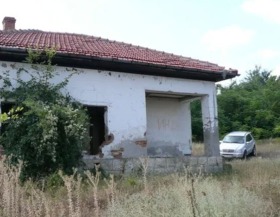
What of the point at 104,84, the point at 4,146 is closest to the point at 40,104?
the point at 4,146

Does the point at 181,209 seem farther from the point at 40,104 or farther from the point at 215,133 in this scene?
the point at 215,133

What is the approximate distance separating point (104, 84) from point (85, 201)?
5.81 meters

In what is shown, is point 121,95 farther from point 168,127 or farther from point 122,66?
point 168,127

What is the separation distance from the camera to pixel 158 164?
1206 centimetres

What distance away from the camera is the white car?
22.5 metres

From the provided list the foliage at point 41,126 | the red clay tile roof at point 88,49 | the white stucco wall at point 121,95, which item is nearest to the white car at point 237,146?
the red clay tile roof at point 88,49

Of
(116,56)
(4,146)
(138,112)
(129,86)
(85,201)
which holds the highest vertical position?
(116,56)

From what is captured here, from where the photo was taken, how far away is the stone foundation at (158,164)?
11422 mm

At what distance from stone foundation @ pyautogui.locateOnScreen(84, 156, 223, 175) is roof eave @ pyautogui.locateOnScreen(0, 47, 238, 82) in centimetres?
271

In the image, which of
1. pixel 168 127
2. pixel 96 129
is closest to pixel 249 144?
pixel 168 127

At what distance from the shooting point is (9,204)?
15.8ft

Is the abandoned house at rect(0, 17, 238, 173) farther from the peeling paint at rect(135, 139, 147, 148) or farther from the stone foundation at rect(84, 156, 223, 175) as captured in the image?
the stone foundation at rect(84, 156, 223, 175)

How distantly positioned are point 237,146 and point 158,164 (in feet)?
38.7

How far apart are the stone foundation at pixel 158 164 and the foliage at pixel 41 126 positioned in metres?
1.33
